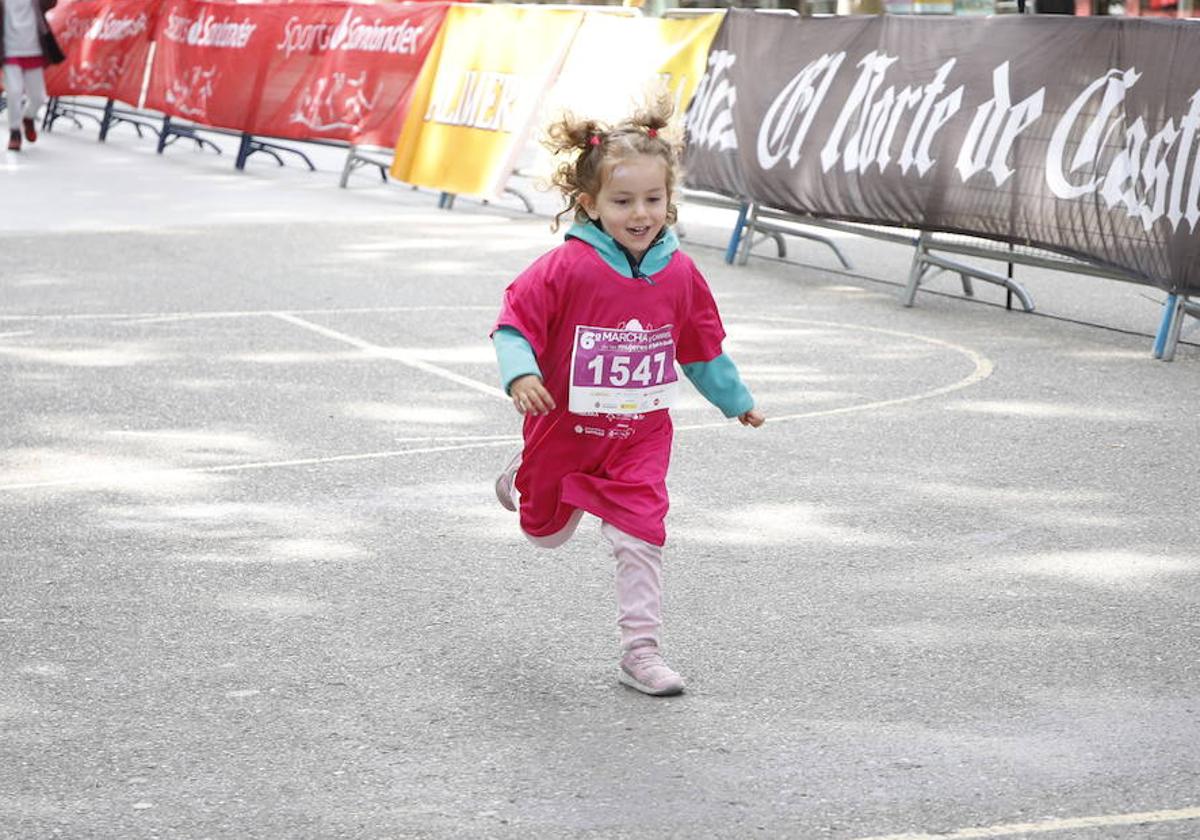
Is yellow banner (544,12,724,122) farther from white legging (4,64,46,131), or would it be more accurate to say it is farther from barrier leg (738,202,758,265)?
white legging (4,64,46,131)

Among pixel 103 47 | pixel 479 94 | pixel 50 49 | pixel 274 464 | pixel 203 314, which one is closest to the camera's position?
pixel 274 464

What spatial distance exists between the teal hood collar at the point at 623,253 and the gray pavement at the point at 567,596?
1.03 meters

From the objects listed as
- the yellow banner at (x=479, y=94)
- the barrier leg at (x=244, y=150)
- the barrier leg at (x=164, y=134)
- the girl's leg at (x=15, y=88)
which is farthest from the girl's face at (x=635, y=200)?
the barrier leg at (x=164, y=134)

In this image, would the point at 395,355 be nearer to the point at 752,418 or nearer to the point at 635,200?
the point at 752,418

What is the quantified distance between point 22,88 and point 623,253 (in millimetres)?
18899

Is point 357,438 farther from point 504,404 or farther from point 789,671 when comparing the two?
point 789,671

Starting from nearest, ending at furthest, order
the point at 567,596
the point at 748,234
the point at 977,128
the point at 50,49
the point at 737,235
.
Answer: the point at 567,596 → the point at 977,128 → the point at 748,234 → the point at 737,235 → the point at 50,49

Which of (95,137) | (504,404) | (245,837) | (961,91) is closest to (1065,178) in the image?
(961,91)

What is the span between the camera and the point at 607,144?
4.85 metres

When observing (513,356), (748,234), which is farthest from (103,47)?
(513,356)

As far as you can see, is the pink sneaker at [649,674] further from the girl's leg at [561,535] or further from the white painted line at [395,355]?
the white painted line at [395,355]

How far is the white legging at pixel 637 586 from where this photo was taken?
4852 millimetres

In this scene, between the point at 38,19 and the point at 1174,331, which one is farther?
the point at 38,19

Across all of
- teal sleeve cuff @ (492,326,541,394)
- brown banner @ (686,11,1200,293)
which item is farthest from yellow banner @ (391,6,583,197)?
teal sleeve cuff @ (492,326,541,394)
